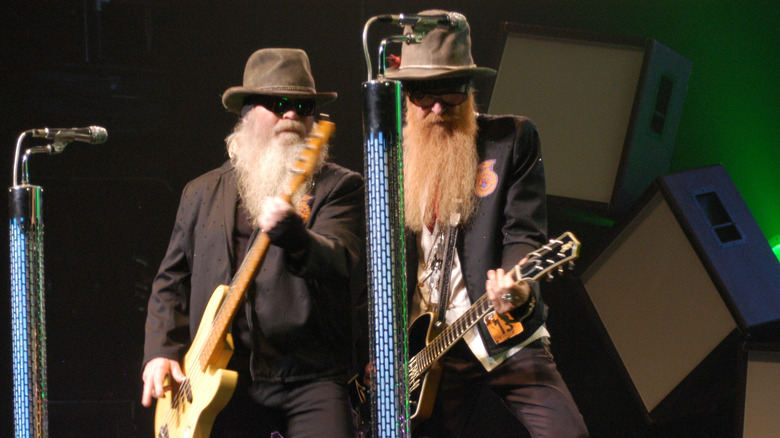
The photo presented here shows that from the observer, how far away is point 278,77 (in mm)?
2732

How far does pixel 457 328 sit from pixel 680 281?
1.25m

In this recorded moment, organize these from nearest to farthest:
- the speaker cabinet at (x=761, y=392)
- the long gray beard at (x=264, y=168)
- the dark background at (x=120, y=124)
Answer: the long gray beard at (x=264, y=168) → the speaker cabinet at (x=761, y=392) → the dark background at (x=120, y=124)

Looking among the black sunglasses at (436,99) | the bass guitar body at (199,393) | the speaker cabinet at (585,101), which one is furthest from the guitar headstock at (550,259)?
the speaker cabinet at (585,101)

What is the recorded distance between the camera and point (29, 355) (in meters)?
2.37

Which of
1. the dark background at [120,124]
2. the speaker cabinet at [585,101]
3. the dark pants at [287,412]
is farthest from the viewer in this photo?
the dark background at [120,124]

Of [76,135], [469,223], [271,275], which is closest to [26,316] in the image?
[76,135]

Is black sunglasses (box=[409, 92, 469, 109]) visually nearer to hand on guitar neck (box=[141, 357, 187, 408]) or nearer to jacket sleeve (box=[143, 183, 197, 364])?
jacket sleeve (box=[143, 183, 197, 364])

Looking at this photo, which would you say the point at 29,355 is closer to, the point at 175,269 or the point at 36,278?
the point at 36,278

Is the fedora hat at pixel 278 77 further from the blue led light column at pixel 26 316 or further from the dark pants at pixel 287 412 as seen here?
the dark pants at pixel 287 412

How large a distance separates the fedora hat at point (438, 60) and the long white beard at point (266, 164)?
1.32ft

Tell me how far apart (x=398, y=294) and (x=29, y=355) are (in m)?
1.52

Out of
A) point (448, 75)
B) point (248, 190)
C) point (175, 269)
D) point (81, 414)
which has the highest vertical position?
point (448, 75)

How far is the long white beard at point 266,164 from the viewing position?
8.75 ft

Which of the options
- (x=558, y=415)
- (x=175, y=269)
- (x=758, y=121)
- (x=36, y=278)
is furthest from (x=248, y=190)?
(x=758, y=121)
